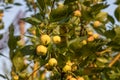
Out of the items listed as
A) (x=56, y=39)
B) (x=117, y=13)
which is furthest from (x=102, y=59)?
(x=56, y=39)

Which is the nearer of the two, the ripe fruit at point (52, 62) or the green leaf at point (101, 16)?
the ripe fruit at point (52, 62)

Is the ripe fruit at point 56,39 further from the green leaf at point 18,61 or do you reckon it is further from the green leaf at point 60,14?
the green leaf at point 18,61

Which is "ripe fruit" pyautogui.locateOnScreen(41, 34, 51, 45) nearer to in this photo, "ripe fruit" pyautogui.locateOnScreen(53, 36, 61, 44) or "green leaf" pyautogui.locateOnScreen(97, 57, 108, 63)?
"ripe fruit" pyautogui.locateOnScreen(53, 36, 61, 44)

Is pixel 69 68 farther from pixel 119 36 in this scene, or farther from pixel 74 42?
pixel 119 36

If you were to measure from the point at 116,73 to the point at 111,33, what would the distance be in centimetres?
32

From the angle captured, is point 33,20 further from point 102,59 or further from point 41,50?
point 102,59

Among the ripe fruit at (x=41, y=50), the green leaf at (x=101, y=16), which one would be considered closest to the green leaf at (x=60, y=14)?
the ripe fruit at (x=41, y=50)

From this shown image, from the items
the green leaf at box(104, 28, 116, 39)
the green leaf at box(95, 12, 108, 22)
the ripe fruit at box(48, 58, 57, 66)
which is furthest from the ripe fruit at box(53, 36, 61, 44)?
the green leaf at box(95, 12, 108, 22)

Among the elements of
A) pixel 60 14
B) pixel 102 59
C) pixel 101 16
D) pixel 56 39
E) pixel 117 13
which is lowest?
pixel 102 59

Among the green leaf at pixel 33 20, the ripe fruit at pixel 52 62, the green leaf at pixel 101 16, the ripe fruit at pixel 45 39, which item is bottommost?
the green leaf at pixel 101 16

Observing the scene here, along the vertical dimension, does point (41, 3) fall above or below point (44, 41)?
above

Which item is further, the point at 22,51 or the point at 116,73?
the point at 116,73

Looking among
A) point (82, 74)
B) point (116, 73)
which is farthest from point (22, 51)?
point (116, 73)

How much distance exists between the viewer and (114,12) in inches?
92.8
